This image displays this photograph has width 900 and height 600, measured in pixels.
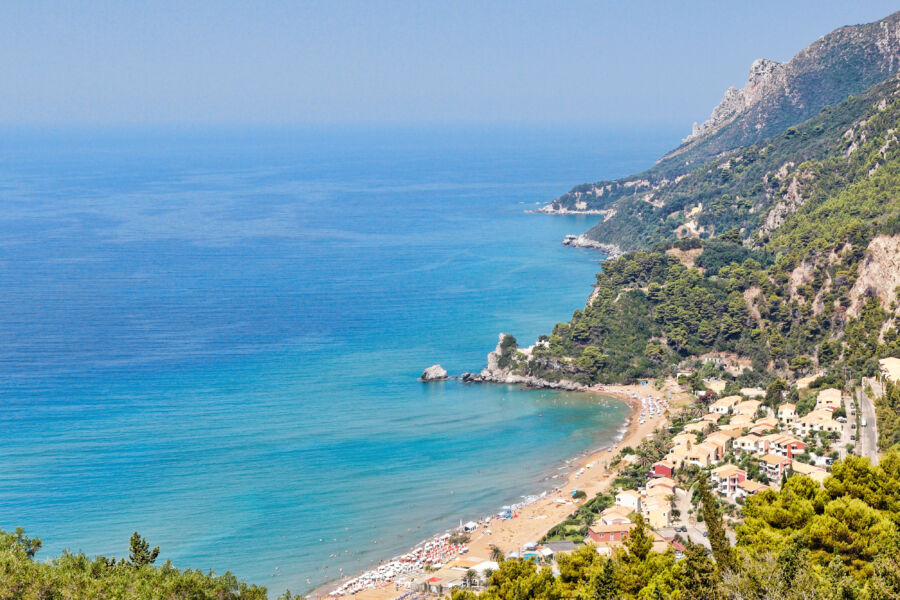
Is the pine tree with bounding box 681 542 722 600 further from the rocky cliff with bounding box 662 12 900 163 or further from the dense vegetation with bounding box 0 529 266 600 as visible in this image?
the rocky cliff with bounding box 662 12 900 163

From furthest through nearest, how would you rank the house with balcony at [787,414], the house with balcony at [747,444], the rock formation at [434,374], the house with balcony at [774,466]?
the rock formation at [434,374], the house with balcony at [787,414], the house with balcony at [747,444], the house with balcony at [774,466]

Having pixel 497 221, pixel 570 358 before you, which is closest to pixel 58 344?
pixel 570 358

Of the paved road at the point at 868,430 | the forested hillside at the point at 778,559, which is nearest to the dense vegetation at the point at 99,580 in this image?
the forested hillside at the point at 778,559

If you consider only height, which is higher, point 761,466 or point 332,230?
point 332,230

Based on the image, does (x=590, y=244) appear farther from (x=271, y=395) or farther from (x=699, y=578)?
(x=699, y=578)

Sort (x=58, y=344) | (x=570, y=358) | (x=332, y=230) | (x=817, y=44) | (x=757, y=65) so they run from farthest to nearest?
(x=757, y=65) < (x=817, y=44) < (x=332, y=230) < (x=58, y=344) < (x=570, y=358)

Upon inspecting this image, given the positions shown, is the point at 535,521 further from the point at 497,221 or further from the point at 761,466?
the point at 497,221

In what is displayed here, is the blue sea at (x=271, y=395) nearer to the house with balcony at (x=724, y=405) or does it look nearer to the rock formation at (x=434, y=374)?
the rock formation at (x=434, y=374)

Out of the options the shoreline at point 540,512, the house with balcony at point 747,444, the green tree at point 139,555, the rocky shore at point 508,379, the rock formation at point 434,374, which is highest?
the rock formation at point 434,374
